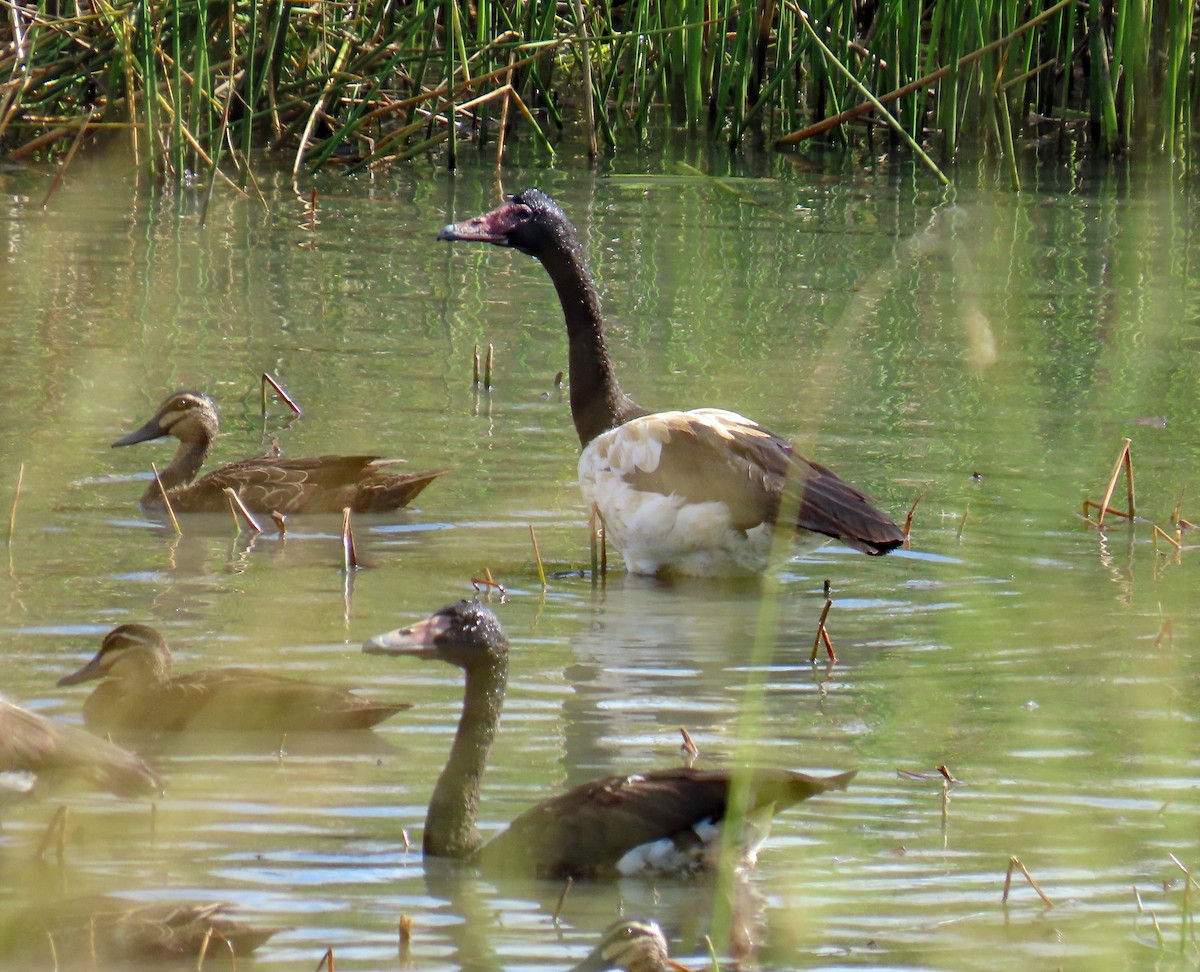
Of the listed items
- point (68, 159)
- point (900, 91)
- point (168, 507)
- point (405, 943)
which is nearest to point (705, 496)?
point (168, 507)

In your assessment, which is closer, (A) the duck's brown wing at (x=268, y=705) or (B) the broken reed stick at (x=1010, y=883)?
(B) the broken reed stick at (x=1010, y=883)

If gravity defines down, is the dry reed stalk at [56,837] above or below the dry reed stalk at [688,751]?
above

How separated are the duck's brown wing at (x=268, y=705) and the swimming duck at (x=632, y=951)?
178 cm

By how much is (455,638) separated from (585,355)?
11.3ft

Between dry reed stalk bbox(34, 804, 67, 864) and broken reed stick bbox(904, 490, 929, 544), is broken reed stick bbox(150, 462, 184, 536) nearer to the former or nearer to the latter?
broken reed stick bbox(904, 490, 929, 544)

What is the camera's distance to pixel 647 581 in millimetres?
7457

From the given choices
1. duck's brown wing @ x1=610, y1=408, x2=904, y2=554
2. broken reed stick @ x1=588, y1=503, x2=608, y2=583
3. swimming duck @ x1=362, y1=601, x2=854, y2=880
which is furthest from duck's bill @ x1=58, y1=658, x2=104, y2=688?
duck's brown wing @ x1=610, y1=408, x2=904, y2=554

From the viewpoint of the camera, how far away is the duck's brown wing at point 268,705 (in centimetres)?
532

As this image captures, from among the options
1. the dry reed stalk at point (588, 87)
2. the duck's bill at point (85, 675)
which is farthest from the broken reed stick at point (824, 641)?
the dry reed stalk at point (588, 87)

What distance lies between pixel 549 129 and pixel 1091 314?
26.1 feet

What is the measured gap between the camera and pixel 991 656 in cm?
619

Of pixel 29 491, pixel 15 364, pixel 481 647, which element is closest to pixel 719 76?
pixel 15 364

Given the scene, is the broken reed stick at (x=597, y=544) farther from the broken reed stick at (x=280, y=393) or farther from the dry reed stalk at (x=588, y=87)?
the dry reed stalk at (x=588, y=87)

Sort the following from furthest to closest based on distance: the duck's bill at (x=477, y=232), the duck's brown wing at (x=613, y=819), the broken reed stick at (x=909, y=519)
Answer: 1. the duck's bill at (x=477, y=232)
2. the broken reed stick at (x=909, y=519)
3. the duck's brown wing at (x=613, y=819)
